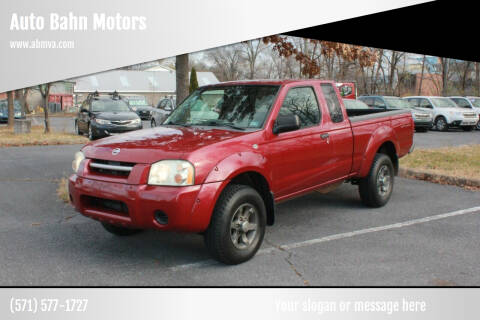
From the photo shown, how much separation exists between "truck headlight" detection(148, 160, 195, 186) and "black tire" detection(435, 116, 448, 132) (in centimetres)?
2117

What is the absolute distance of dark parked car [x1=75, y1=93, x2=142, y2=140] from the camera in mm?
16453

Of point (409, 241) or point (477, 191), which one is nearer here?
point (409, 241)

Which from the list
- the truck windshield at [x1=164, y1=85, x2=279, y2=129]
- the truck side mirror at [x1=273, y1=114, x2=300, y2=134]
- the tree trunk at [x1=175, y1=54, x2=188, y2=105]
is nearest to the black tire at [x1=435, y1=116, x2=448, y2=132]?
the tree trunk at [x1=175, y1=54, x2=188, y2=105]

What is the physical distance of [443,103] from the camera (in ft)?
77.7

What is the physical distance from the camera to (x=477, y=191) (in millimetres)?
8141

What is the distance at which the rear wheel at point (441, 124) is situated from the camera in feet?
74.9

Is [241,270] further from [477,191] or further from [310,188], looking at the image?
[477,191]

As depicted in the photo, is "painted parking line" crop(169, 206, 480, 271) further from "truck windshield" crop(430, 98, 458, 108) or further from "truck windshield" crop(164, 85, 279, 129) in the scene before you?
"truck windshield" crop(430, 98, 458, 108)

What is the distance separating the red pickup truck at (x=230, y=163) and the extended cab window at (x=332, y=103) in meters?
0.02

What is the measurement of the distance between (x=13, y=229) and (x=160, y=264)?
7.80ft

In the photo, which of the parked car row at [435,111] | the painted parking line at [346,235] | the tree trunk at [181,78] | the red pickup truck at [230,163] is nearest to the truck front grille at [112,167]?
the red pickup truck at [230,163]

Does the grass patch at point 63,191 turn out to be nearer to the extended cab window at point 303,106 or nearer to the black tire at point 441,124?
the extended cab window at point 303,106

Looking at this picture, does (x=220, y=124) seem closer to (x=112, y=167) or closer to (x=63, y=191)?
(x=112, y=167)

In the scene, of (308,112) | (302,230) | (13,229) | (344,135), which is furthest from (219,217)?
(13,229)
